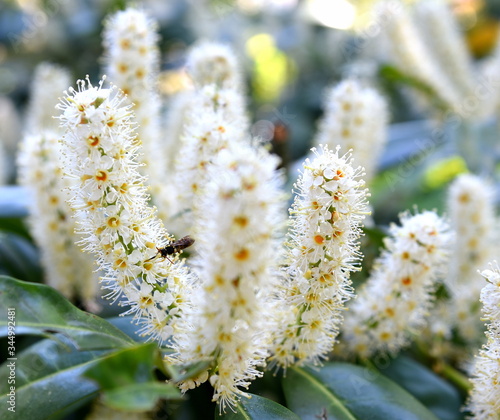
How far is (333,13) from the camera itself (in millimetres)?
3359

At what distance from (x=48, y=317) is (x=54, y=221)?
43 centimetres

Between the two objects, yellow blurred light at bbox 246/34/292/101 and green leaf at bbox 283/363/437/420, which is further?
yellow blurred light at bbox 246/34/292/101

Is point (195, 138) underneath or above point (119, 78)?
underneath

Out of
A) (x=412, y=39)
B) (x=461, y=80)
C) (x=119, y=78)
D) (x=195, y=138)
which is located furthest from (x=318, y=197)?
(x=461, y=80)

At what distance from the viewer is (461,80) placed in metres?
2.36

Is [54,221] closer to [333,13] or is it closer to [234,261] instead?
[234,261]

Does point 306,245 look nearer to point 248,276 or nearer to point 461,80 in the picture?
point 248,276

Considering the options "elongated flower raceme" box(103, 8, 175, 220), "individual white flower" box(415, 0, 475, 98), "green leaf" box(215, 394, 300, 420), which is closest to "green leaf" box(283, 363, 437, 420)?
"green leaf" box(215, 394, 300, 420)

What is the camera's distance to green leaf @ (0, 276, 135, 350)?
90 centimetres

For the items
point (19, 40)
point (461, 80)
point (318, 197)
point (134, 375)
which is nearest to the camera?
point (134, 375)

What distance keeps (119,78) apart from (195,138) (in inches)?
12.5

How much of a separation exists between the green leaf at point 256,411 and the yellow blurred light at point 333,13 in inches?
101

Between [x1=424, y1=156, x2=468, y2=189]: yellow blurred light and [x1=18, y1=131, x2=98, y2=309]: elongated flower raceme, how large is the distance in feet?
4.23

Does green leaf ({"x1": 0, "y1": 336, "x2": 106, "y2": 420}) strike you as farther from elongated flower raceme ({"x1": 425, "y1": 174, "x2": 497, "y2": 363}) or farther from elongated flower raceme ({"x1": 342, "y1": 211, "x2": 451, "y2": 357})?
elongated flower raceme ({"x1": 425, "y1": 174, "x2": 497, "y2": 363})
